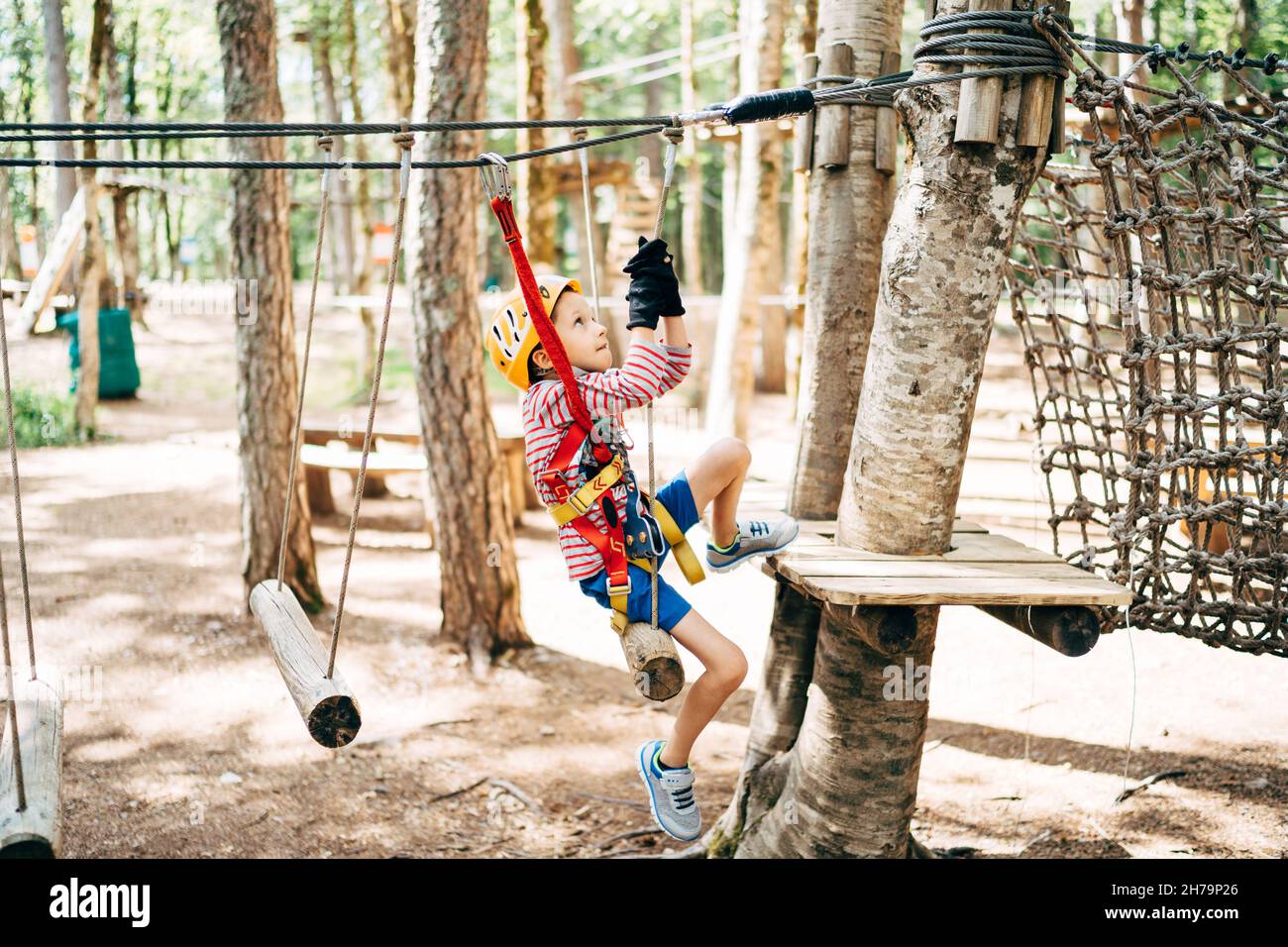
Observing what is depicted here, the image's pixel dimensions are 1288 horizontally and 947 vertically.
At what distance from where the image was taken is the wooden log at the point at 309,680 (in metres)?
2.30

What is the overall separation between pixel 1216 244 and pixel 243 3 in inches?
190

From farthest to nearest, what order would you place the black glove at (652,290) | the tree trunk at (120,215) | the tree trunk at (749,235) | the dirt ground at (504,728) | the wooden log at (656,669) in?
the tree trunk at (120,215), the tree trunk at (749,235), the dirt ground at (504,728), the black glove at (652,290), the wooden log at (656,669)

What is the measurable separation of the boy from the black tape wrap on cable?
15.4 inches

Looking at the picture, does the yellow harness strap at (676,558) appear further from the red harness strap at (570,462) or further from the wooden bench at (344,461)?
the wooden bench at (344,461)

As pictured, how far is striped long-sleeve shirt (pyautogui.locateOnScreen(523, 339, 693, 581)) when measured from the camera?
2418 millimetres

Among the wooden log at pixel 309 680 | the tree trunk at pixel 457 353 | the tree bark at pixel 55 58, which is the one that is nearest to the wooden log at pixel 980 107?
the wooden log at pixel 309 680

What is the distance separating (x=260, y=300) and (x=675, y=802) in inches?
164

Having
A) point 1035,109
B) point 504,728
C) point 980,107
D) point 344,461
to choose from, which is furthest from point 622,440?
point 344,461

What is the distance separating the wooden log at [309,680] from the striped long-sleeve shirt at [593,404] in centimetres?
57

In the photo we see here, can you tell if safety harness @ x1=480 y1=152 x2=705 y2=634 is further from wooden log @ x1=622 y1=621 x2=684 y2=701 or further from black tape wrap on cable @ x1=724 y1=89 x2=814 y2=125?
black tape wrap on cable @ x1=724 y1=89 x2=814 y2=125

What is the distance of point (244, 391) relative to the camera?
576cm

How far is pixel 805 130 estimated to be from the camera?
335 centimetres

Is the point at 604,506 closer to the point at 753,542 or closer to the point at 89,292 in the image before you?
the point at 753,542
